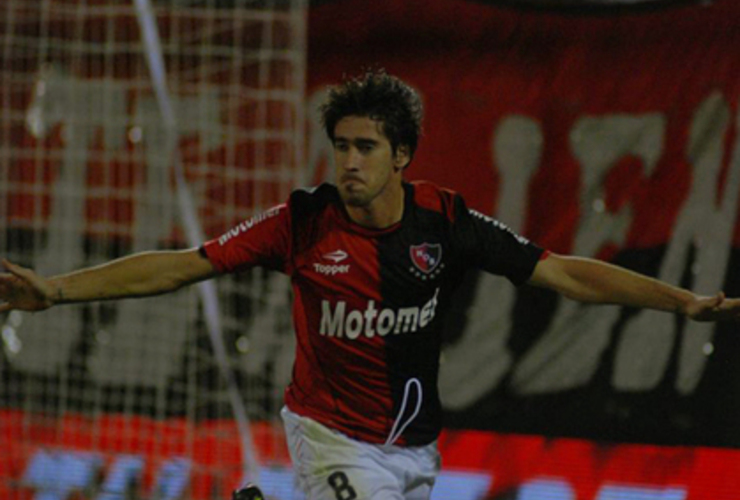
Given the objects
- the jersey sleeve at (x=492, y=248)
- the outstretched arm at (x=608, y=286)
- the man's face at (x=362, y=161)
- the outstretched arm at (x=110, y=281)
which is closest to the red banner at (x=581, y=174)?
the outstretched arm at (x=608, y=286)

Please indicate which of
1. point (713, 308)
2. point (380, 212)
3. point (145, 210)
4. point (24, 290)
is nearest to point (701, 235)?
point (713, 308)

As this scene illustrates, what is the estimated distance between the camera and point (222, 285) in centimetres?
652

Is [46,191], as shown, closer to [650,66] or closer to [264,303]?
[264,303]

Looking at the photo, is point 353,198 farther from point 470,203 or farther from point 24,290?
point 470,203

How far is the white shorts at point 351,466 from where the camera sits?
3.90 meters

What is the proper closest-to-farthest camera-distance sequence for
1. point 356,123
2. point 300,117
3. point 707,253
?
1. point 356,123
2. point 707,253
3. point 300,117

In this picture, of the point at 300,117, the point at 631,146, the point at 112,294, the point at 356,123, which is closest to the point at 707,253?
the point at 631,146

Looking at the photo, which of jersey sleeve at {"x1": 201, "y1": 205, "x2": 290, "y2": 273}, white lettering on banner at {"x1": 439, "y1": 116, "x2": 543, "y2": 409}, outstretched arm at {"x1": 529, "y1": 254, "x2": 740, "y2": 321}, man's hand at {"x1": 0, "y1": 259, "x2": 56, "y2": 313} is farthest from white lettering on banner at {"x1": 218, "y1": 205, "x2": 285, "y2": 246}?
white lettering on banner at {"x1": 439, "y1": 116, "x2": 543, "y2": 409}

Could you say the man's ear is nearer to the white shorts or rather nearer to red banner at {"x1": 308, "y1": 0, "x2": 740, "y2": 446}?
the white shorts

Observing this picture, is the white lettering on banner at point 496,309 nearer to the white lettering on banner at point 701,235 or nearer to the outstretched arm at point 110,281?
the white lettering on banner at point 701,235

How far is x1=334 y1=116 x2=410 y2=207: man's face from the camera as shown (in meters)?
3.88

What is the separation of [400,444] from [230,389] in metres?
2.54

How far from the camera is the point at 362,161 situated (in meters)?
3.91

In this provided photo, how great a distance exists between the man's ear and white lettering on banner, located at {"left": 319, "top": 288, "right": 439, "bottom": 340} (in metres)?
0.46
